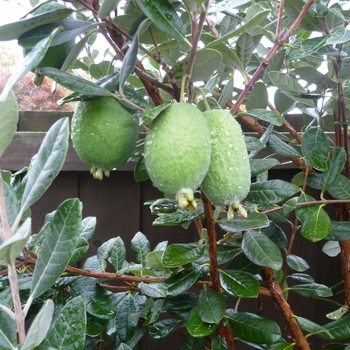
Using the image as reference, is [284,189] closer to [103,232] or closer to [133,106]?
[133,106]

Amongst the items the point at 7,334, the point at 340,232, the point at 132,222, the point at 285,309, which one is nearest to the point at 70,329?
the point at 7,334

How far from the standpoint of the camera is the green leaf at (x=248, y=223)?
0.73m

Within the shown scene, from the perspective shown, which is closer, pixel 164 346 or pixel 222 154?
pixel 222 154

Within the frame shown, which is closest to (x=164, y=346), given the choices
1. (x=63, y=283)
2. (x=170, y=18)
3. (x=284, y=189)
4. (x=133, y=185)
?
(x=133, y=185)

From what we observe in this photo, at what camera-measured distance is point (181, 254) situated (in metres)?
0.75

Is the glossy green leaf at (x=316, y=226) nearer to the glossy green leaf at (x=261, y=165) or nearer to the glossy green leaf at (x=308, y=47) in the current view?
the glossy green leaf at (x=261, y=165)

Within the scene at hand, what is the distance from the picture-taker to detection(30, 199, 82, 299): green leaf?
50 cm

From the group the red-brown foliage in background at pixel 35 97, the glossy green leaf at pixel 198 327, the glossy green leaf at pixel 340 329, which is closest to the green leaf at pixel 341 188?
the glossy green leaf at pixel 340 329

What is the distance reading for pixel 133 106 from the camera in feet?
1.91

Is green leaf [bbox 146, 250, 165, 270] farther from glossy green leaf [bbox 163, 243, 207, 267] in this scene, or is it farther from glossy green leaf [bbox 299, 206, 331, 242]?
glossy green leaf [bbox 299, 206, 331, 242]

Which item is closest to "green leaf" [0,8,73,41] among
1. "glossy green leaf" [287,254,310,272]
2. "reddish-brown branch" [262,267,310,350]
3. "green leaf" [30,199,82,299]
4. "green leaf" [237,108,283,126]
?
"green leaf" [30,199,82,299]

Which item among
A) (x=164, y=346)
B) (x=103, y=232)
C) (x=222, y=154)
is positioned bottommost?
(x=164, y=346)

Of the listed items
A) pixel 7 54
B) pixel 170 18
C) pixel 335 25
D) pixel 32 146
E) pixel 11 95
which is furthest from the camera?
pixel 7 54

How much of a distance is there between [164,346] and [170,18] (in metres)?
1.14
